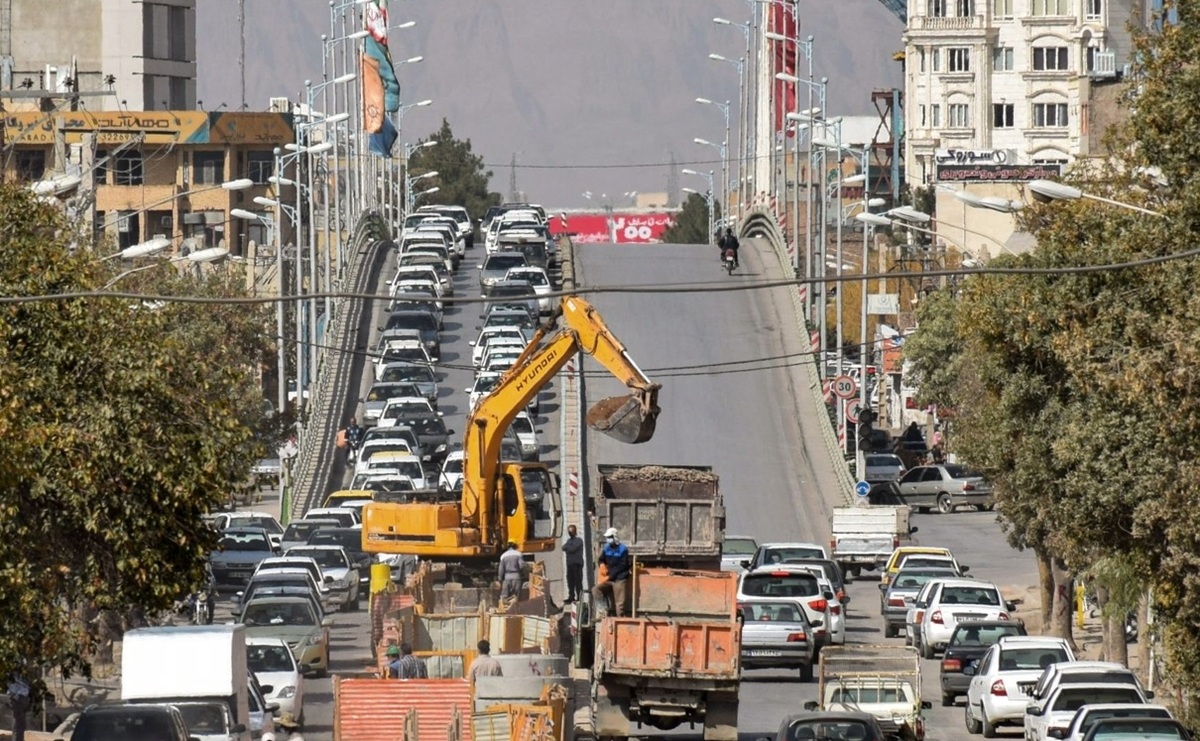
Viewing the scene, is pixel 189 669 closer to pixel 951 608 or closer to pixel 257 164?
pixel 951 608

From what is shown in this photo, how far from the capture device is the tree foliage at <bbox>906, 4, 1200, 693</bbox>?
21.3 meters

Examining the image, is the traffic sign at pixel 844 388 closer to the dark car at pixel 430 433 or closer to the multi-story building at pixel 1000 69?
the dark car at pixel 430 433

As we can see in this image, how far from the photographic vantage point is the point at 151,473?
22.5 meters

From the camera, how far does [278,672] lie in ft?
99.4

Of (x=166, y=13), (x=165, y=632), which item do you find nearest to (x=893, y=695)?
(x=165, y=632)

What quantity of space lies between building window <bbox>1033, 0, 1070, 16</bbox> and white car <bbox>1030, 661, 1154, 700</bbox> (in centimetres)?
12924

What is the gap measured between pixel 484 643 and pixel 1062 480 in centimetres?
878

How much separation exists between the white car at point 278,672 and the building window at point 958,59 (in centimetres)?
12900

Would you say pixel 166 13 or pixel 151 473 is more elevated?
pixel 166 13

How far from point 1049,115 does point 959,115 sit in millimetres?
5746

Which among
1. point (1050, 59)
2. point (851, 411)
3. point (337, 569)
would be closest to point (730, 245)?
point (851, 411)

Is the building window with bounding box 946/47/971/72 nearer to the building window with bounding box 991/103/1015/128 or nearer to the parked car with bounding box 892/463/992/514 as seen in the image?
the building window with bounding box 991/103/1015/128

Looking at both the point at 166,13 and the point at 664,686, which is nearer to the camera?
the point at 664,686

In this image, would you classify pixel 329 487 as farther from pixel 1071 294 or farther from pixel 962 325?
pixel 1071 294
